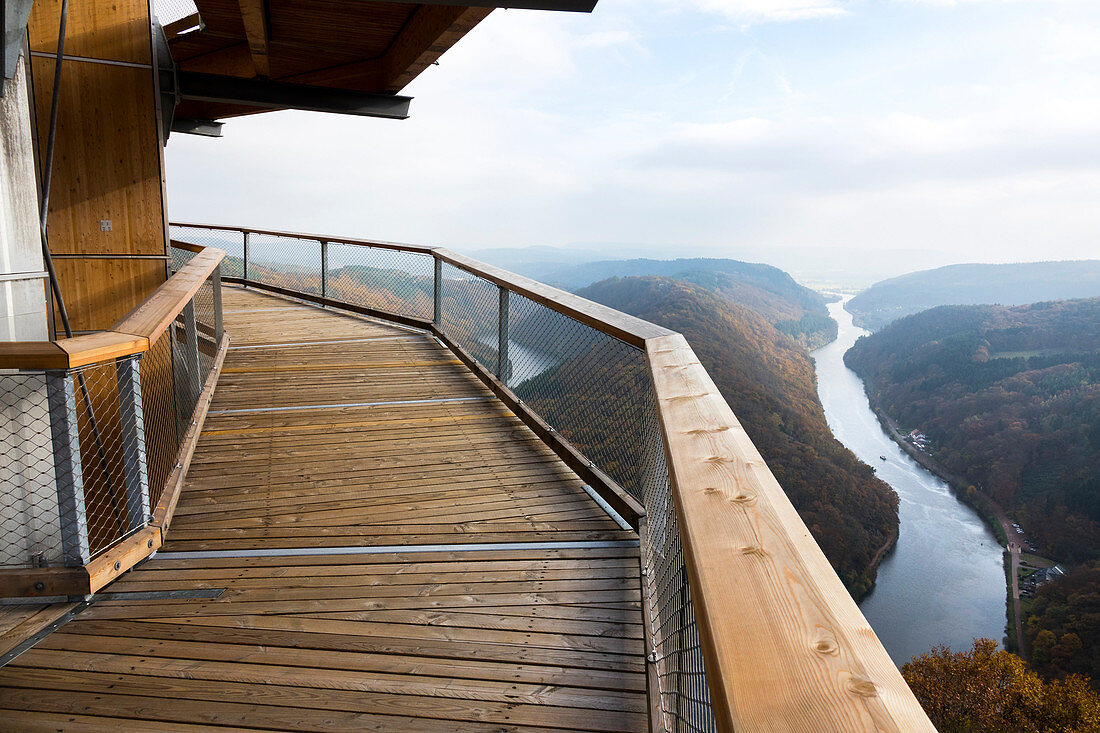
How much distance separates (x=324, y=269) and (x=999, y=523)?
215 feet

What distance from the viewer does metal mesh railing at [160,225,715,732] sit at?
179 cm

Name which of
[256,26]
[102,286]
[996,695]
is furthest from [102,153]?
[996,695]

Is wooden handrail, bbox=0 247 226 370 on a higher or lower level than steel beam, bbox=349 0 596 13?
lower

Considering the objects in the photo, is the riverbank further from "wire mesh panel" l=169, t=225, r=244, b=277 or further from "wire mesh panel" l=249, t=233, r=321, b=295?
"wire mesh panel" l=169, t=225, r=244, b=277

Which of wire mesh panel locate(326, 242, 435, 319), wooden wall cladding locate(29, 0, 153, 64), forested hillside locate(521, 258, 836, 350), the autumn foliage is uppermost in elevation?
wooden wall cladding locate(29, 0, 153, 64)

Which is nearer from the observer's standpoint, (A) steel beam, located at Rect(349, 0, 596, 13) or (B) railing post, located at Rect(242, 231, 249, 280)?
(A) steel beam, located at Rect(349, 0, 596, 13)

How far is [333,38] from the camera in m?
7.30

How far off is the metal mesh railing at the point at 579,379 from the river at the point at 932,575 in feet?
152

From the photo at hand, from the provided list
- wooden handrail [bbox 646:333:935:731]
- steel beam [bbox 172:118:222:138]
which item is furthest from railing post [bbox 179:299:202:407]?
steel beam [bbox 172:118:222:138]

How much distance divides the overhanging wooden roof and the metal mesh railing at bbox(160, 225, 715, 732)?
77.7 inches

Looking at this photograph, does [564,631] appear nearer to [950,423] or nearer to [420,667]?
[420,667]

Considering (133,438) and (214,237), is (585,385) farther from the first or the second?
(214,237)

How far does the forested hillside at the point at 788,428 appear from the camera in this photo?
4169 cm

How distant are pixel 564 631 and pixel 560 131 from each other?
4229 inches
